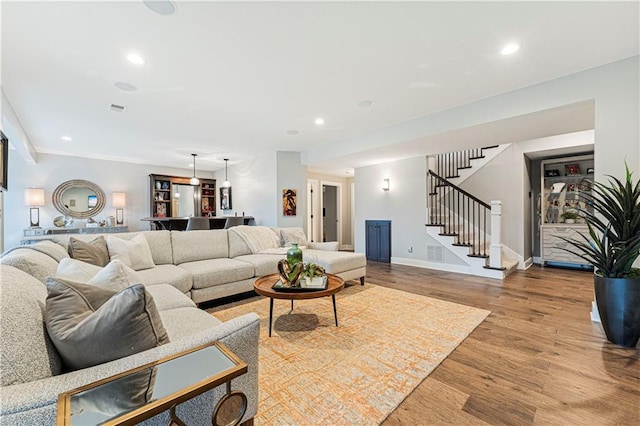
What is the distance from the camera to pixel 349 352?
2.15 m

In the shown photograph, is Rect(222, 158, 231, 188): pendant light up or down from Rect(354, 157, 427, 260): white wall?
up

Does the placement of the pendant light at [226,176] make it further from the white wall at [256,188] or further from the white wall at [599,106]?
the white wall at [599,106]

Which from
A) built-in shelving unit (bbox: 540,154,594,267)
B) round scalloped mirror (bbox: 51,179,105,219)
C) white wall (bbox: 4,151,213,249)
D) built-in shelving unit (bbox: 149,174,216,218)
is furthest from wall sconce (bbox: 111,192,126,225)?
built-in shelving unit (bbox: 540,154,594,267)

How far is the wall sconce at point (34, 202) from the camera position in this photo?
552cm

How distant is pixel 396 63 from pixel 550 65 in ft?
4.98

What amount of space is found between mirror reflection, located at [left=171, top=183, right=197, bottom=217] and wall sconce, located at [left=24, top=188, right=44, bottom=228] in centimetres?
257

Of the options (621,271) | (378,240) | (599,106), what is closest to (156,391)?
(621,271)

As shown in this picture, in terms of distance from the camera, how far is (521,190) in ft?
17.3

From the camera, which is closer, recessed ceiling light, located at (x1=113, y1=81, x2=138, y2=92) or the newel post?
recessed ceiling light, located at (x1=113, y1=81, x2=138, y2=92)

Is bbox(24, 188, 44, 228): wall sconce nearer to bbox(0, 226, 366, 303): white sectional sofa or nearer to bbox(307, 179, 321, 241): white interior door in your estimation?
bbox(0, 226, 366, 303): white sectional sofa

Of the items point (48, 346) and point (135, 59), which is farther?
point (135, 59)

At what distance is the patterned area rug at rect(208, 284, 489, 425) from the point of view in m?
1.57

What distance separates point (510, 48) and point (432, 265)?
3932 mm

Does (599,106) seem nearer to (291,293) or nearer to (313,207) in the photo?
(291,293)
